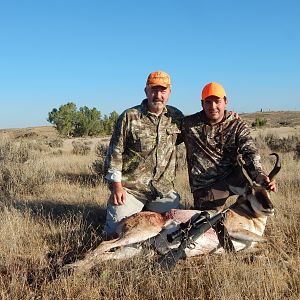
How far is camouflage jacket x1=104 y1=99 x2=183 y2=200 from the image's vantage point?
233 inches

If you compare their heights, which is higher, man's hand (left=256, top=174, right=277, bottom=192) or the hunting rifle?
man's hand (left=256, top=174, right=277, bottom=192)

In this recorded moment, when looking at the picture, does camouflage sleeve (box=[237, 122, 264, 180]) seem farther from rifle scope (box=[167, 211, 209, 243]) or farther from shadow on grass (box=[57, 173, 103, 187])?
shadow on grass (box=[57, 173, 103, 187])

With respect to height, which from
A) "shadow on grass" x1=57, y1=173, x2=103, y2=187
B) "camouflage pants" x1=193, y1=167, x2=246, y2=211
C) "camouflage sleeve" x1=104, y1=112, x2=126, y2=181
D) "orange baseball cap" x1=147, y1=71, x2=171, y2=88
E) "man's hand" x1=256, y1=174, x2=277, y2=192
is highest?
"orange baseball cap" x1=147, y1=71, x2=171, y2=88

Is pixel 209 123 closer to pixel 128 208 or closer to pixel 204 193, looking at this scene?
pixel 204 193

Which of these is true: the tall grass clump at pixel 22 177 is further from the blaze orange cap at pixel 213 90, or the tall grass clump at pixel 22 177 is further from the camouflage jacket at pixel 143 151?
the blaze orange cap at pixel 213 90

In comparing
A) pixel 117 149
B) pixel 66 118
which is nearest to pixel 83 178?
pixel 117 149

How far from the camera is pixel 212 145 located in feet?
19.9

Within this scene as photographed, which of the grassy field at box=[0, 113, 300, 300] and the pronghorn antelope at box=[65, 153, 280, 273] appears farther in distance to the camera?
the pronghorn antelope at box=[65, 153, 280, 273]

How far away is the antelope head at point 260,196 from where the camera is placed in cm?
503

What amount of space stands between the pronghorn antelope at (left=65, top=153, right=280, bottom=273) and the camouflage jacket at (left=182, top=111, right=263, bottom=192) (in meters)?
0.79

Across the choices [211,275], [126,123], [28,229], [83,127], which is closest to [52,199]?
[28,229]

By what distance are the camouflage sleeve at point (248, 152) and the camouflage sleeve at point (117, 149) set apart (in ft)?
5.33

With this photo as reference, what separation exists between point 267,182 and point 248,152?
0.70m

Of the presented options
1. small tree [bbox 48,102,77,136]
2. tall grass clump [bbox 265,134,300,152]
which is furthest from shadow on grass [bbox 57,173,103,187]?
small tree [bbox 48,102,77,136]
